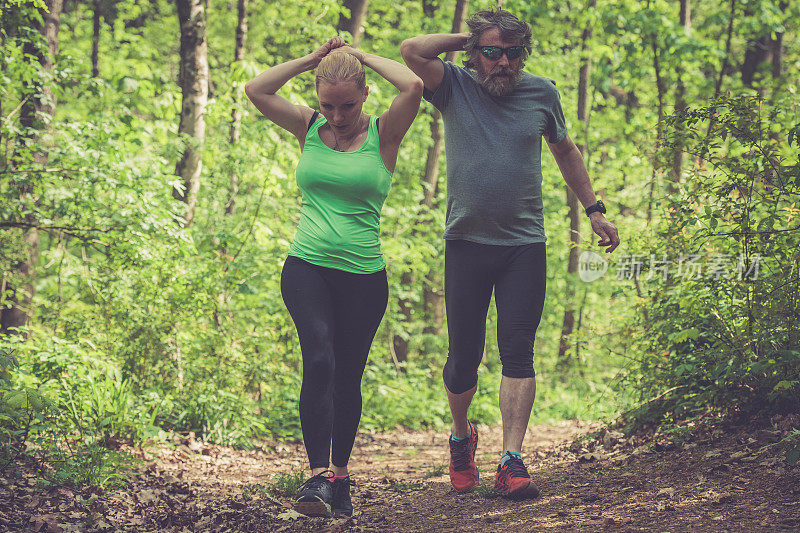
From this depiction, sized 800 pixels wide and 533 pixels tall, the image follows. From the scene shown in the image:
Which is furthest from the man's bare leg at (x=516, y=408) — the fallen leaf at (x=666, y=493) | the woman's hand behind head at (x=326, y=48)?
the woman's hand behind head at (x=326, y=48)

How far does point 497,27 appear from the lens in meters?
3.94

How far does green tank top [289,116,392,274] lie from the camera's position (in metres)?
3.56

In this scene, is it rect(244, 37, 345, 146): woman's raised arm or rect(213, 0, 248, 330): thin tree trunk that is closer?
rect(244, 37, 345, 146): woman's raised arm

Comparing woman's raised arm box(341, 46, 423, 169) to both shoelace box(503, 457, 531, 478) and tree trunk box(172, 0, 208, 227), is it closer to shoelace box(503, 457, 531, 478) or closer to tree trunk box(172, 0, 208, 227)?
shoelace box(503, 457, 531, 478)

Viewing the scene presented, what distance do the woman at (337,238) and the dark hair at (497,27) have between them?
526 millimetres

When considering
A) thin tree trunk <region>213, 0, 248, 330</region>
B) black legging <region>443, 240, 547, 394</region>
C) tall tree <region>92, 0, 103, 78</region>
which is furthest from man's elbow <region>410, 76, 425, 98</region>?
tall tree <region>92, 0, 103, 78</region>

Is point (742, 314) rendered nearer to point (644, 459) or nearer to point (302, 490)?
point (644, 459)

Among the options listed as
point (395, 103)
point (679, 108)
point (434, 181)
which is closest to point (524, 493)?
point (395, 103)

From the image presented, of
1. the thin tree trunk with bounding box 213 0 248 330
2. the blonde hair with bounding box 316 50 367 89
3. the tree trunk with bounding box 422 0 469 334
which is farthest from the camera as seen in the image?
the tree trunk with bounding box 422 0 469 334

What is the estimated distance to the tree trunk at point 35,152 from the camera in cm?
664

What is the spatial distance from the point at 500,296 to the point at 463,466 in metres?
1.05

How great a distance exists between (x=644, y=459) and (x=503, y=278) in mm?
1657

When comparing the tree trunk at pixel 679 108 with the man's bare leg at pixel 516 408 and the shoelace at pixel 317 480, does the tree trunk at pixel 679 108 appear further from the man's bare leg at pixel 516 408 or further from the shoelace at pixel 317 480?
the shoelace at pixel 317 480

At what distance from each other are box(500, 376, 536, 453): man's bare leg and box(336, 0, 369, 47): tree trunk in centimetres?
772
